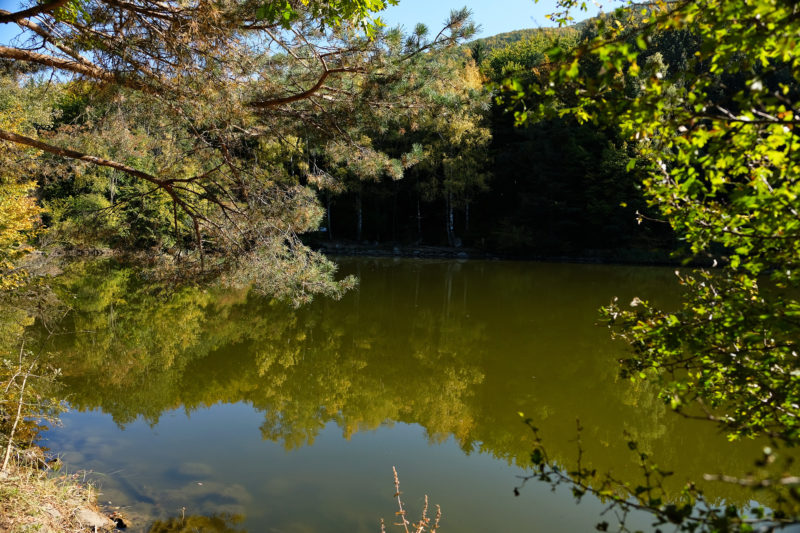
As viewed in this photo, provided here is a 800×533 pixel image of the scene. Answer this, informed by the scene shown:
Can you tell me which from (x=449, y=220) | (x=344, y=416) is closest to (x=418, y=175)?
(x=449, y=220)

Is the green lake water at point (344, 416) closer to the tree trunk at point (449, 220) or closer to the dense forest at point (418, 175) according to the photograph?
the dense forest at point (418, 175)

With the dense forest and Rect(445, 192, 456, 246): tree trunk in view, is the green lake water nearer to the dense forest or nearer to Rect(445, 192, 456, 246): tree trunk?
the dense forest

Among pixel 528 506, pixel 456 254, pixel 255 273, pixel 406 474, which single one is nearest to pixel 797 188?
pixel 528 506

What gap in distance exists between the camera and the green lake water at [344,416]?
5125 millimetres

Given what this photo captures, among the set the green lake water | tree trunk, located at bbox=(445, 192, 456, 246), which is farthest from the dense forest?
the green lake water

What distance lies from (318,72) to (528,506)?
5.20m

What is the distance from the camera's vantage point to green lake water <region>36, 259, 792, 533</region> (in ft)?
16.8

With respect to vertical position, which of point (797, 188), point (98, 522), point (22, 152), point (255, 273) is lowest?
point (98, 522)

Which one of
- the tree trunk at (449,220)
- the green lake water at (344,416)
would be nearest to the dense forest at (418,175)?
the tree trunk at (449,220)

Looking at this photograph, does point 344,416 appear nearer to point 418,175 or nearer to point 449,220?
point 449,220

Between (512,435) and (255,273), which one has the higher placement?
(255,273)

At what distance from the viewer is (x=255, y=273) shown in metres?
6.07

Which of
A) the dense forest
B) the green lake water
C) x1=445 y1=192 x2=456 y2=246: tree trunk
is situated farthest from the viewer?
x1=445 y1=192 x2=456 y2=246: tree trunk

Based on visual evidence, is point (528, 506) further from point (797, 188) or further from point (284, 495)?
point (797, 188)
